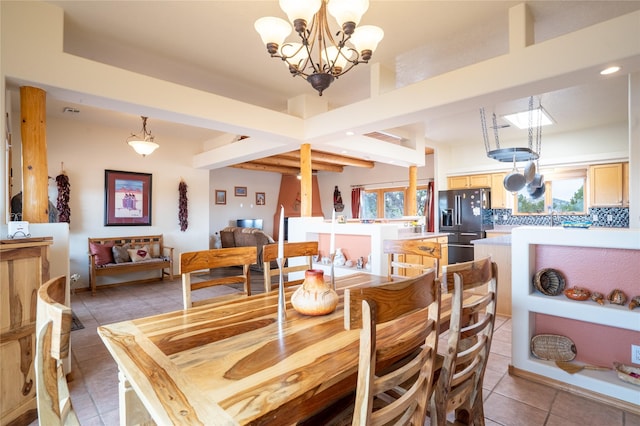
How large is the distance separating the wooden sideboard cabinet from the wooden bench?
3.56m

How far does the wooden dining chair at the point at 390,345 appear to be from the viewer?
79 centimetres

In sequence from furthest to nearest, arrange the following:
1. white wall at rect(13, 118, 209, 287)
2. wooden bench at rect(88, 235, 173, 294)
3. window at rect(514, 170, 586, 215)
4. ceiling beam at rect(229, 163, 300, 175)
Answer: ceiling beam at rect(229, 163, 300, 175) → window at rect(514, 170, 586, 215) → white wall at rect(13, 118, 209, 287) → wooden bench at rect(88, 235, 173, 294)

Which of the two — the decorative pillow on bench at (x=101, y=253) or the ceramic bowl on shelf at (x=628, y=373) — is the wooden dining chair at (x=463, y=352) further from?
the decorative pillow on bench at (x=101, y=253)

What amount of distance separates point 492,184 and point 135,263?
7.17 meters

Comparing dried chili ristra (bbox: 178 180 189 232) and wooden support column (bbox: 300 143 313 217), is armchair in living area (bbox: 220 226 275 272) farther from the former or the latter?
wooden support column (bbox: 300 143 313 217)

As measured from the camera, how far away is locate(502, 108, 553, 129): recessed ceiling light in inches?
190

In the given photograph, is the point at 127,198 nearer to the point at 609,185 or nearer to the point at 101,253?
the point at 101,253

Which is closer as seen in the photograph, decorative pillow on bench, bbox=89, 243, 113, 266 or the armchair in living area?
decorative pillow on bench, bbox=89, 243, 113, 266

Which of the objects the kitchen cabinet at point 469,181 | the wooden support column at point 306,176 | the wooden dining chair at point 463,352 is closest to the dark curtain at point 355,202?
the kitchen cabinet at point 469,181

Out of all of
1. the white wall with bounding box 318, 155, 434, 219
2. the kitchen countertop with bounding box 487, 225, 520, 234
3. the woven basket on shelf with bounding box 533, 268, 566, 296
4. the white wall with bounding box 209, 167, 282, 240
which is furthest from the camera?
the white wall with bounding box 209, 167, 282, 240

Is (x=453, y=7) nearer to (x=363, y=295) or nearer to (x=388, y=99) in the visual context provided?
(x=388, y=99)

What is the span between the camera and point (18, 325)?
1.84 m

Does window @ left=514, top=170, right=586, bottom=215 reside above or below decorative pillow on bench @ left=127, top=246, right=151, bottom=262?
above

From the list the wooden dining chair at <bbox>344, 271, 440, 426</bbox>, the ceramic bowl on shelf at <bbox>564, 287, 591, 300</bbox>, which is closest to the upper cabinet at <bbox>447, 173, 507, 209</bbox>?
the ceramic bowl on shelf at <bbox>564, 287, 591, 300</bbox>
